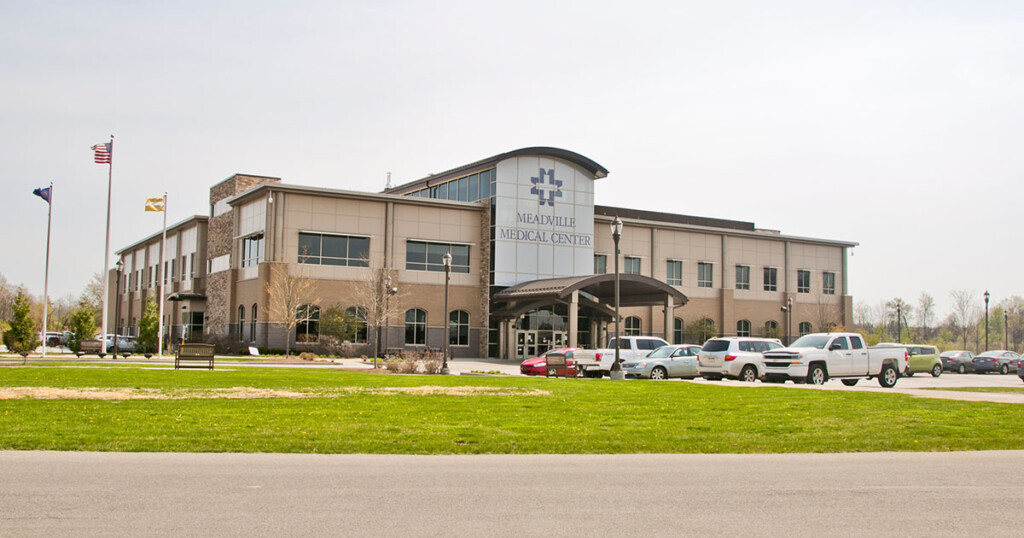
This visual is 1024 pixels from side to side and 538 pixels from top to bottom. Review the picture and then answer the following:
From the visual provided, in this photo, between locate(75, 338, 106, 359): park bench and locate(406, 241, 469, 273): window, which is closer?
locate(75, 338, 106, 359): park bench

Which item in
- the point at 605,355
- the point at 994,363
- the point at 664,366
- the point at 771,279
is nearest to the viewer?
the point at 664,366

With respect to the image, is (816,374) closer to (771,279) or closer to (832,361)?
(832,361)

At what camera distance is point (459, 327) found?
2221 inches

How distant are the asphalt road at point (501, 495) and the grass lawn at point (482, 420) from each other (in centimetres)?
98

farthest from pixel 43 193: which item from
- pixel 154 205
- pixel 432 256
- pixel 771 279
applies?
pixel 771 279

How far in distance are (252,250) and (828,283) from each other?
158 ft

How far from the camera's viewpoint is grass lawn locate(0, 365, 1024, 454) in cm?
1173

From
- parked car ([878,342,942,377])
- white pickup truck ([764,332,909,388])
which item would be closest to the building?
parked car ([878,342,942,377])

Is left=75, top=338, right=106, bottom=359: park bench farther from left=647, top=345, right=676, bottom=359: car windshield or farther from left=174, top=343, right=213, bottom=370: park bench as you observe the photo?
left=647, top=345, right=676, bottom=359: car windshield

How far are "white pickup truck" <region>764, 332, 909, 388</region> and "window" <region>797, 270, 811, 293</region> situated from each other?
45.3 metres

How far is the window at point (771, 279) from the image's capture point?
71.4m

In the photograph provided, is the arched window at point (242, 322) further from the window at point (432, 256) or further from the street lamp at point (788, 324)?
the street lamp at point (788, 324)

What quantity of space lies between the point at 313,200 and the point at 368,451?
144 ft

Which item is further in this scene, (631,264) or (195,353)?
(631,264)
